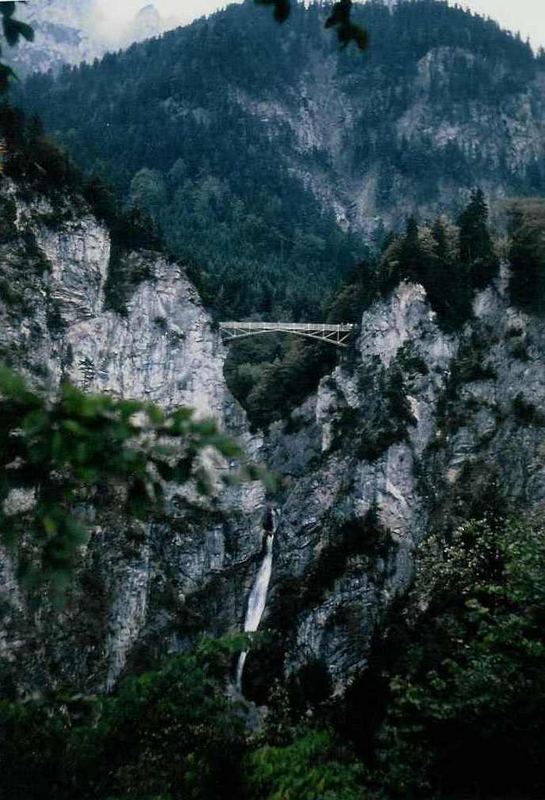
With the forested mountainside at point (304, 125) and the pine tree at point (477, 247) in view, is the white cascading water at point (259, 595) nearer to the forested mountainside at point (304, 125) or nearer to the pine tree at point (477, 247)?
the pine tree at point (477, 247)

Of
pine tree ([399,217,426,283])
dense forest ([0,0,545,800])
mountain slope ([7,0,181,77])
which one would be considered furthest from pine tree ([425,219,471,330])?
mountain slope ([7,0,181,77])

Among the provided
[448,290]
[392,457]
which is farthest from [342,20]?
[448,290]

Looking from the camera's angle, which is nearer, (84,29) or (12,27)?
(12,27)

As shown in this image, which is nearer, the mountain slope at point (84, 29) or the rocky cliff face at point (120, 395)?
the rocky cliff face at point (120, 395)

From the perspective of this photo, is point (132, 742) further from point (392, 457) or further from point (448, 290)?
point (448, 290)

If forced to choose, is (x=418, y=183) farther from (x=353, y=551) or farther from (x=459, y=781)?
(x=459, y=781)

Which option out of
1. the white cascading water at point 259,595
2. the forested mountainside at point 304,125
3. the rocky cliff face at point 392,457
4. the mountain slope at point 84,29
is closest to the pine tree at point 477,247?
the rocky cliff face at point 392,457
